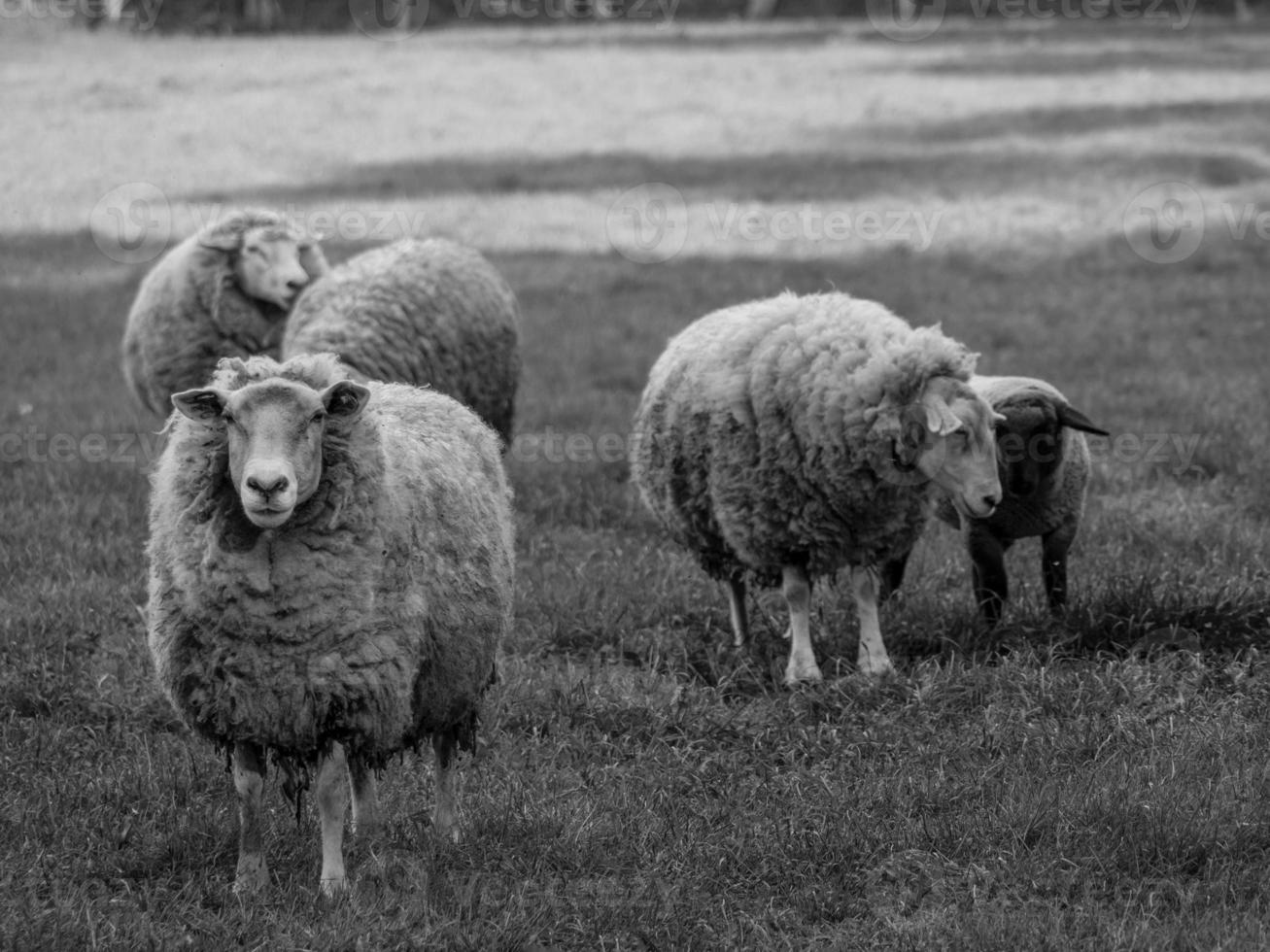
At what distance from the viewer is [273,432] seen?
397cm

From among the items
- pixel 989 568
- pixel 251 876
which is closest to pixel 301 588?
pixel 251 876

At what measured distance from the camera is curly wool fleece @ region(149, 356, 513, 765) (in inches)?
156

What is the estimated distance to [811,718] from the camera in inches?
212

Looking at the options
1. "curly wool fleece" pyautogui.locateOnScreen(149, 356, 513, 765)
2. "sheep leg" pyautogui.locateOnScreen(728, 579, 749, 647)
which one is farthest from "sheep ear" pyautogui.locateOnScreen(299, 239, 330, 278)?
"curly wool fleece" pyautogui.locateOnScreen(149, 356, 513, 765)

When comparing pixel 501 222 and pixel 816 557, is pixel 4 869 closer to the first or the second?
pixel 816 557

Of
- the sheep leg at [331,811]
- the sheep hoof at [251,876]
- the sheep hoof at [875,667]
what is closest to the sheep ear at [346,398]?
the sheep leg at [331,811]

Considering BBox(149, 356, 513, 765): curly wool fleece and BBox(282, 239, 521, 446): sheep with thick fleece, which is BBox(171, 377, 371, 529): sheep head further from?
BBox(282, 239, 521, 446): sheep with thick fleece

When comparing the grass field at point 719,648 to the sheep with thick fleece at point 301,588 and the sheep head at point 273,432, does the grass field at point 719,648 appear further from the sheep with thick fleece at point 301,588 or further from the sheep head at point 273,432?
the sheep head at point 273,432

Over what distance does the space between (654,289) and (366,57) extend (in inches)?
491

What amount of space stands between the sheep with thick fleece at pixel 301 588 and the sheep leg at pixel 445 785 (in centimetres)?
22

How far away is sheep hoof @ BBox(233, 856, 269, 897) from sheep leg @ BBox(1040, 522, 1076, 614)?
3.28m

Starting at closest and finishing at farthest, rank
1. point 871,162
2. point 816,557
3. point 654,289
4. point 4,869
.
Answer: point 4,869
point 816,557
point 654,289
point 871,162

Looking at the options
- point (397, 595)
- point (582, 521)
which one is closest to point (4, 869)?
point (397, 595)

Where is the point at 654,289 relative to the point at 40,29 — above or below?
below
